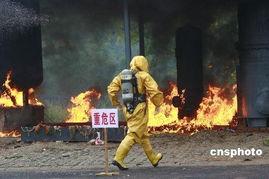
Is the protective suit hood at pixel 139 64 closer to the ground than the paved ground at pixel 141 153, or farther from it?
farther from it

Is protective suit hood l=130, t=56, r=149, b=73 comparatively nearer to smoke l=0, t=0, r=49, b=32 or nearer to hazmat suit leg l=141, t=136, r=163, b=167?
hazmat suit leg l=141, t=136, r=163, b=167

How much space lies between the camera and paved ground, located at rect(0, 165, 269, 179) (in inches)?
408

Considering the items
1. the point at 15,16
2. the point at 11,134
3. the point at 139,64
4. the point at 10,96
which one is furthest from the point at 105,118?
the point at 10,96

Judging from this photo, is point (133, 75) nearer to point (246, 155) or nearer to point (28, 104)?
point (246, 155)

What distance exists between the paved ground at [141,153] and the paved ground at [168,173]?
0.07m

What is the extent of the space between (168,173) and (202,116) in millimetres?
8953

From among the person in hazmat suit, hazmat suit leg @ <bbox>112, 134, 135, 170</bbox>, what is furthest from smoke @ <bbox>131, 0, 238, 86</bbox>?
hazmat suit leg @ <bbox>112, 134, 135, 170</bbox>

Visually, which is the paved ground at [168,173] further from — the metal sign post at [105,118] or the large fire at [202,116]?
the large fire at [202,116]

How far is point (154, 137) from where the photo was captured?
16.0 metres

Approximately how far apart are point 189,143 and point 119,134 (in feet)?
5.38

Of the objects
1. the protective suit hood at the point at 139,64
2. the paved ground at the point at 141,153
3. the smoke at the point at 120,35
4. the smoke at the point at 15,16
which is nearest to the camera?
the protective suit hood at the point at 139,64

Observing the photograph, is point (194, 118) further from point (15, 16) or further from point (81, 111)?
point (15, 16)

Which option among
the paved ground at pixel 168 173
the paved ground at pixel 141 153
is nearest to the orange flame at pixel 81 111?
the paved ground at pixel 141 153

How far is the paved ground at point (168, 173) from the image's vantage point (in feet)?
34.0
